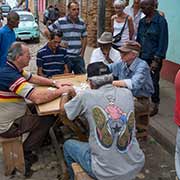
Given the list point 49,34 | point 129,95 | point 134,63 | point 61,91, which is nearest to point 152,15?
point 134,63

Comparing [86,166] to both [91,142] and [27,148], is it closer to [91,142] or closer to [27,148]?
[91,142]

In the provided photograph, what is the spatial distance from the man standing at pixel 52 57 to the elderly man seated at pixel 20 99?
1226 millimetres

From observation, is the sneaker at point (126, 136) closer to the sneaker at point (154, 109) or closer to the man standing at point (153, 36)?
the man standing at point (153, 36)

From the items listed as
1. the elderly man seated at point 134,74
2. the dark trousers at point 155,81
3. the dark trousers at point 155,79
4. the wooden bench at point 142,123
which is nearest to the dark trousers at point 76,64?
the dark trousers at point 155,79

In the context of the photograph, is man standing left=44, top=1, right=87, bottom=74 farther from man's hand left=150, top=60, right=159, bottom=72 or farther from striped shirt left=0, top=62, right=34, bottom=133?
striped shirt left=0, top=62, right=34, bottom=133

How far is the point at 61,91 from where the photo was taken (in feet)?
14.8

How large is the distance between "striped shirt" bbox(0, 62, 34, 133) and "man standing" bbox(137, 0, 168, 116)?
226 cm

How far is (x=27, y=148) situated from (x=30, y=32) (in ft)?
49.8

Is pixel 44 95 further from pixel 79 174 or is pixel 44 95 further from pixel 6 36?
pixel 6 36

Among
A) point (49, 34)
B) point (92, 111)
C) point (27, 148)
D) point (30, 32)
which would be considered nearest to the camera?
point (92, 111)

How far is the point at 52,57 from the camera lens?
19.6ft

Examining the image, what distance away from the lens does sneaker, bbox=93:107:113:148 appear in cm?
333

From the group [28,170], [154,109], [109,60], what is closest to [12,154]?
[28,170]

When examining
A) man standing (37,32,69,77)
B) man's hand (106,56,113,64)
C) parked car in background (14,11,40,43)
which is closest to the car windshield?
parked car in background (14,11,40,43)
